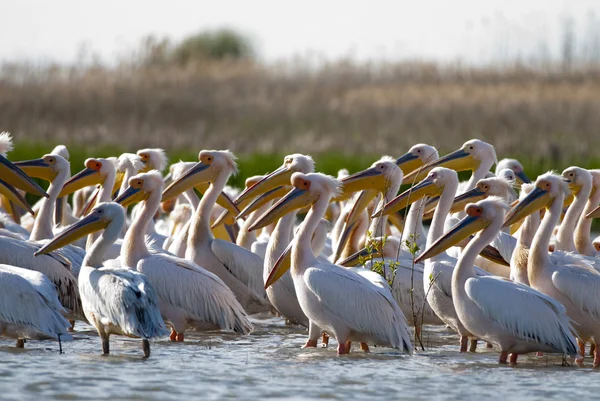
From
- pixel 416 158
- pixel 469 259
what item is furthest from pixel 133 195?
pixel 416 158

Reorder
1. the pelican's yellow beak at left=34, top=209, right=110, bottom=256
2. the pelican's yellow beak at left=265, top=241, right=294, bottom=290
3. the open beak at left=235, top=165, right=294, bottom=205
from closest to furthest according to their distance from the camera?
1. the pelican's yellow beak at left=34, top=209, right=110, bottom=256
2. the pelican's yellow beak at left=265, top=241, right=294, bottom=290
3. the open beak at left=235, top=165, right=294, bottom=205

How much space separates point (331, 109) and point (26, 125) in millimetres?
5859

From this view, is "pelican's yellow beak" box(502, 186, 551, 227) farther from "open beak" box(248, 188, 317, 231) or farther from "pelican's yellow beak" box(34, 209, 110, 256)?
"pelican's yellow beak" box(34, 209, 110, 256)

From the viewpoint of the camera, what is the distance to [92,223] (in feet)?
23.3

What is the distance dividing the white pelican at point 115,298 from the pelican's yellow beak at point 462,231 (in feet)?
5.70

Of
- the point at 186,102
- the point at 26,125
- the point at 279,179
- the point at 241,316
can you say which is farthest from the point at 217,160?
the point at 186,102

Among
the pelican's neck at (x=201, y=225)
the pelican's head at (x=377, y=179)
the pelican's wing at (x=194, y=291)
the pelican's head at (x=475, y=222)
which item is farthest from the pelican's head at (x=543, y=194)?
the pelican's neck at (x=201, y=225)

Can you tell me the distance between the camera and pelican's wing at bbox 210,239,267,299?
27.6ft

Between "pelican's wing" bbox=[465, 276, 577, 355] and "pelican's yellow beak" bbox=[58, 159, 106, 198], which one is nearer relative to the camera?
"pelican's wing" bbox=[465, 276, 577, 355]

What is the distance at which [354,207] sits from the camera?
895cm

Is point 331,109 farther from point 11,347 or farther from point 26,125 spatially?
point 11,347

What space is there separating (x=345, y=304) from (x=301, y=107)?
51.0 ft

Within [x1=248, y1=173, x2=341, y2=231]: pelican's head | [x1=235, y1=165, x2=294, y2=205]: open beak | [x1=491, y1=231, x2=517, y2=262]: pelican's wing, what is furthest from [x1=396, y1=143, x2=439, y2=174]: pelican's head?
[x1=248, y1=173, x2=341, y2=231]: pelican's head

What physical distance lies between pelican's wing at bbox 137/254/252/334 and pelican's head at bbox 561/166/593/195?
255cm
